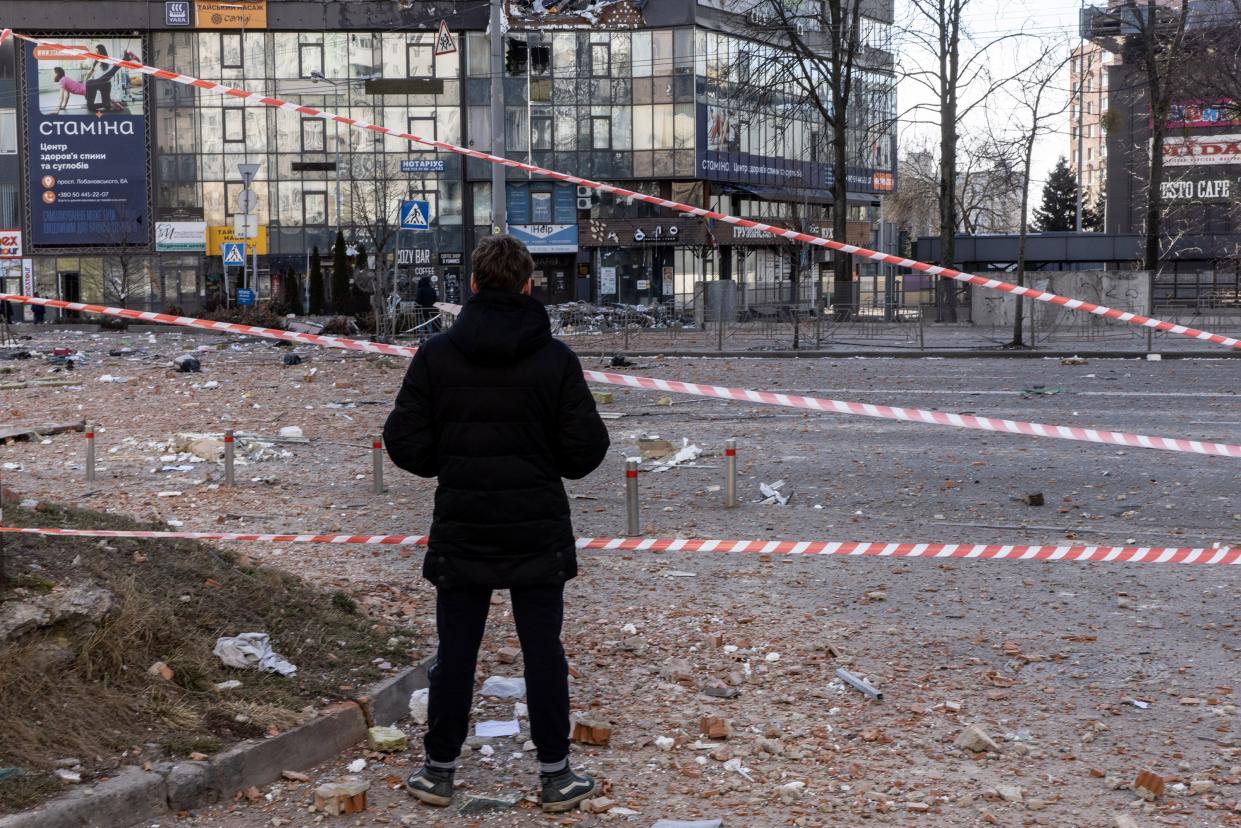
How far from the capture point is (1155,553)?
7734 mm

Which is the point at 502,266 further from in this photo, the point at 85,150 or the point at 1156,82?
the point at 85,150

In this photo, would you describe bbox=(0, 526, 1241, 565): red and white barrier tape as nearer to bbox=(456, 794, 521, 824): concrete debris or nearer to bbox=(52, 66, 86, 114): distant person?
bbox=(456, 794, 521, 824): concrete debris

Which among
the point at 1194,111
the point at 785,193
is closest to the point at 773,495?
the point at 1194,111

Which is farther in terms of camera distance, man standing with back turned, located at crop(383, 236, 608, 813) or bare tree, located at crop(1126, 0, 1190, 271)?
bare tree, located at crop(1126, 0, 1190, 271)

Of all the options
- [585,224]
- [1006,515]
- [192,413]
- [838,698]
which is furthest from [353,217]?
[838,698]

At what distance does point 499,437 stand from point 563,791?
47.3 inches

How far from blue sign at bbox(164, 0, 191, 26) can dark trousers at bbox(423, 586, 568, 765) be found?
59.4m

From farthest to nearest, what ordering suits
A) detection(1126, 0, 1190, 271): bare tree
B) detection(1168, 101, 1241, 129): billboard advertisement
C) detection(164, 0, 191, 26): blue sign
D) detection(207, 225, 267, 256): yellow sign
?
detection(207, 225, 267, 256): yellow sign < detection(164, 0, 191, 26): blue sign < detection(1126, 0, 1190, 271): bare tree < detection(1168, 101, 1241, 129): billboard advertisement

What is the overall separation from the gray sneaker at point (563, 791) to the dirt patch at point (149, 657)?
1.09m

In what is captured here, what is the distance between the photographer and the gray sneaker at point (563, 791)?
473 cm

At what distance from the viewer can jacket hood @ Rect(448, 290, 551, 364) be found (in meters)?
4.71

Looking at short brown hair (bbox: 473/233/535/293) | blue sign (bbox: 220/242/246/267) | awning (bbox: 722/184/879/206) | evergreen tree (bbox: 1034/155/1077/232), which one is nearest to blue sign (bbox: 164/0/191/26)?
blue sign (bbox: 220/242/246/267)

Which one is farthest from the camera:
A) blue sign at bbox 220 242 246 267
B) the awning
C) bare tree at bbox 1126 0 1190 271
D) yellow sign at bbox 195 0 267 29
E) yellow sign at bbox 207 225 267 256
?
the awning

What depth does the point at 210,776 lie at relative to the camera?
4824 mm
